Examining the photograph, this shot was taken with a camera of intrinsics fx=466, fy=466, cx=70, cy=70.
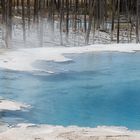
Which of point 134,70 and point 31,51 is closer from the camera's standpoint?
point 134,70

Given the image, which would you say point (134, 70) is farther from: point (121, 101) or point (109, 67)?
point (121, 101)

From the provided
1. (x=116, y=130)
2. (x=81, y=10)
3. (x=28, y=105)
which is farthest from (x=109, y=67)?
(x=81, y=10)

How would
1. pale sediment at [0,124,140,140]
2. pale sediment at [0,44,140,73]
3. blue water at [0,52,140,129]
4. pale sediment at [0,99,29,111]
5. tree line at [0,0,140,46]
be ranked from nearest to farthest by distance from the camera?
pale sediment at [0,124,140,140]
blue water at [0,52,140,129]
pale sediment at [0,99,29,111]
pale sediment at [0,44,140,73]
tree line at [0,0,140,46]

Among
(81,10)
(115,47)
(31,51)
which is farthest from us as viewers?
(81,10)

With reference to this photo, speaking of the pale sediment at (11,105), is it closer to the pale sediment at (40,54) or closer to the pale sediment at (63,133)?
the pale sediment at (63,133)

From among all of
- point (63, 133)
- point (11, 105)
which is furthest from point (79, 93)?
point (63, 133)

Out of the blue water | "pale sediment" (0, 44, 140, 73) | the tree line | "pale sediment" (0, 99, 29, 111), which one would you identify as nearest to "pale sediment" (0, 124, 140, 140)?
the blue water

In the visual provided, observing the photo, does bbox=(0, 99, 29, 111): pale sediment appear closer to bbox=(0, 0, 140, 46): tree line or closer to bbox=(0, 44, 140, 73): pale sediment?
bbox=(0, 44, 140, 73): pale sediment

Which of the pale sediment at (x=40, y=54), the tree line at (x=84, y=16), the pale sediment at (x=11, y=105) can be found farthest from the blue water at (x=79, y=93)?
the tree line at (x=84, y=16)

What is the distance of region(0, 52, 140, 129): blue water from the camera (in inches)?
388

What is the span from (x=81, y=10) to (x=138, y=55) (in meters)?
13.9

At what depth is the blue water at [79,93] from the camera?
9.84 meters

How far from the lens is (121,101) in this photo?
38.4ft

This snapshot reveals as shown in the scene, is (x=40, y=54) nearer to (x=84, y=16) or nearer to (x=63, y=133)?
(x=84, y=16)
